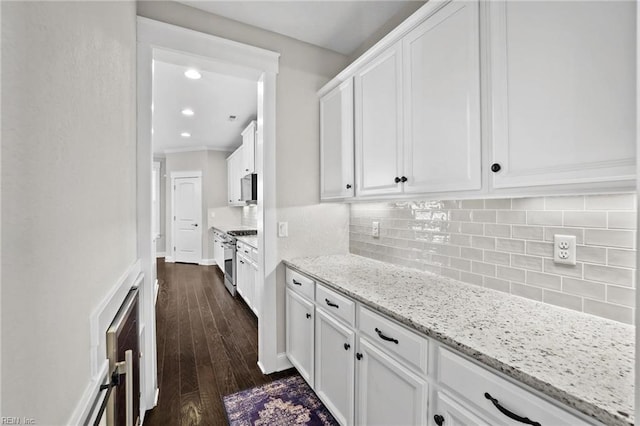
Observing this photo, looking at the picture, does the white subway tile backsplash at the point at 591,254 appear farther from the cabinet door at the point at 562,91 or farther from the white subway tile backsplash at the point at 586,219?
the cabinet door at the point at 562,91

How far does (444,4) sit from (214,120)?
4.11 metres

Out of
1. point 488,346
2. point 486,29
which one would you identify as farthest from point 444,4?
point 488,346

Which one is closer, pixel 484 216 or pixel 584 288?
pixel 584 288

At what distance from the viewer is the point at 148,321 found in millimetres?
1884

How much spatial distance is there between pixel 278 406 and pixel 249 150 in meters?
3.44

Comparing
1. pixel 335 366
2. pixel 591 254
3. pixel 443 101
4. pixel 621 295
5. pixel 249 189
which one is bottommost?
pixel 335 366

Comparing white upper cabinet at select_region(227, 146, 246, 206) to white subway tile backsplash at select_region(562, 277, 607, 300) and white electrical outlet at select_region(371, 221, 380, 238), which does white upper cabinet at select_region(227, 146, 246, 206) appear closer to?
white electrical outlet at select_region(371, 221, 380, 238)

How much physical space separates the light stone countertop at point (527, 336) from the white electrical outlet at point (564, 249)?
0.21m

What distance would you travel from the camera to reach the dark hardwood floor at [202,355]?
6.23 feet

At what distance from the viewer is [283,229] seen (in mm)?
2307

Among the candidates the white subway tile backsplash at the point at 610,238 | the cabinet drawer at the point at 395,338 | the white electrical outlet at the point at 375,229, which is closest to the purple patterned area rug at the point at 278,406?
the cabinet drawer at the point at 395,338

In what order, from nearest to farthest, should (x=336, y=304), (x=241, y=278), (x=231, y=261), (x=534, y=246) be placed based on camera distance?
1. (x=534, y=246)
2. (x=336, y=304)
3. (x=241, y=278)
4. (x=231, y=261)

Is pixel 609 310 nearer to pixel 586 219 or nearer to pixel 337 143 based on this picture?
pixel 586 219

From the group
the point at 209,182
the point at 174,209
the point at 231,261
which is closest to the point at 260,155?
the point at 231,261
